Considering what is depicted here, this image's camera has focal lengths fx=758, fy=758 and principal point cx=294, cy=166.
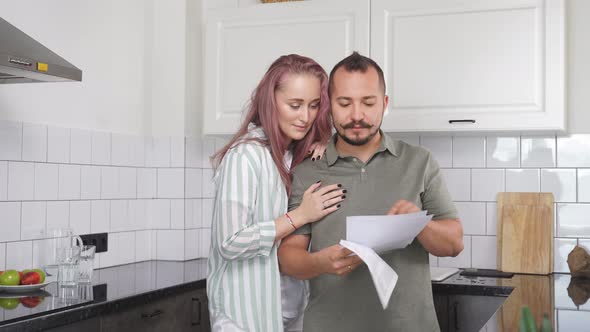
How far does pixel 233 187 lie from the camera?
207 centimetres

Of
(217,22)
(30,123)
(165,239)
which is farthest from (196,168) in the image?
(30,123)

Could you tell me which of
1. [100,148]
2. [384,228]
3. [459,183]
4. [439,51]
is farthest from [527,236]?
[100,148]

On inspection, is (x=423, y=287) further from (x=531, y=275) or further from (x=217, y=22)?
(x=217, y=22)

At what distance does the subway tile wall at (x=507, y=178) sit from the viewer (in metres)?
3.50

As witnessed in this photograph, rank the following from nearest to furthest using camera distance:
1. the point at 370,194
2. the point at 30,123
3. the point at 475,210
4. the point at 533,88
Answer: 1. the point at 370,194
2. the point at 30,123
3. the point at 533,88
4. the point at 475,210

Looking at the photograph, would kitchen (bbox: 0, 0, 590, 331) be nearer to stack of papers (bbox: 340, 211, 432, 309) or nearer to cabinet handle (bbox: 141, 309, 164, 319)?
cabinet handle (bbox: 141, 309, 164, 319)

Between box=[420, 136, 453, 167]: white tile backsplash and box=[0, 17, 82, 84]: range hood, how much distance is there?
5.76ft

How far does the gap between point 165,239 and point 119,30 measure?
1034 mm

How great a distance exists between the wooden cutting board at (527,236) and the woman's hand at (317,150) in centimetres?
158

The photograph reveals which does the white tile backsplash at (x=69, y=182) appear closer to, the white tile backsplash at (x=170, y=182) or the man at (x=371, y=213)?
the white tile backsplash at (x=170, y=182)

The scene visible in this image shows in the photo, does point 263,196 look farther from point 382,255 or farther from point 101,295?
point 101,295

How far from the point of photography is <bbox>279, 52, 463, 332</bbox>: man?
2020 millimetres

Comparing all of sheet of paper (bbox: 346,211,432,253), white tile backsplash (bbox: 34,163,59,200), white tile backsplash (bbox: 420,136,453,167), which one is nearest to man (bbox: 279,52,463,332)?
sheet of paper (bbox: 346,211,432,253)

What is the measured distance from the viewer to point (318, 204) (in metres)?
2.03
